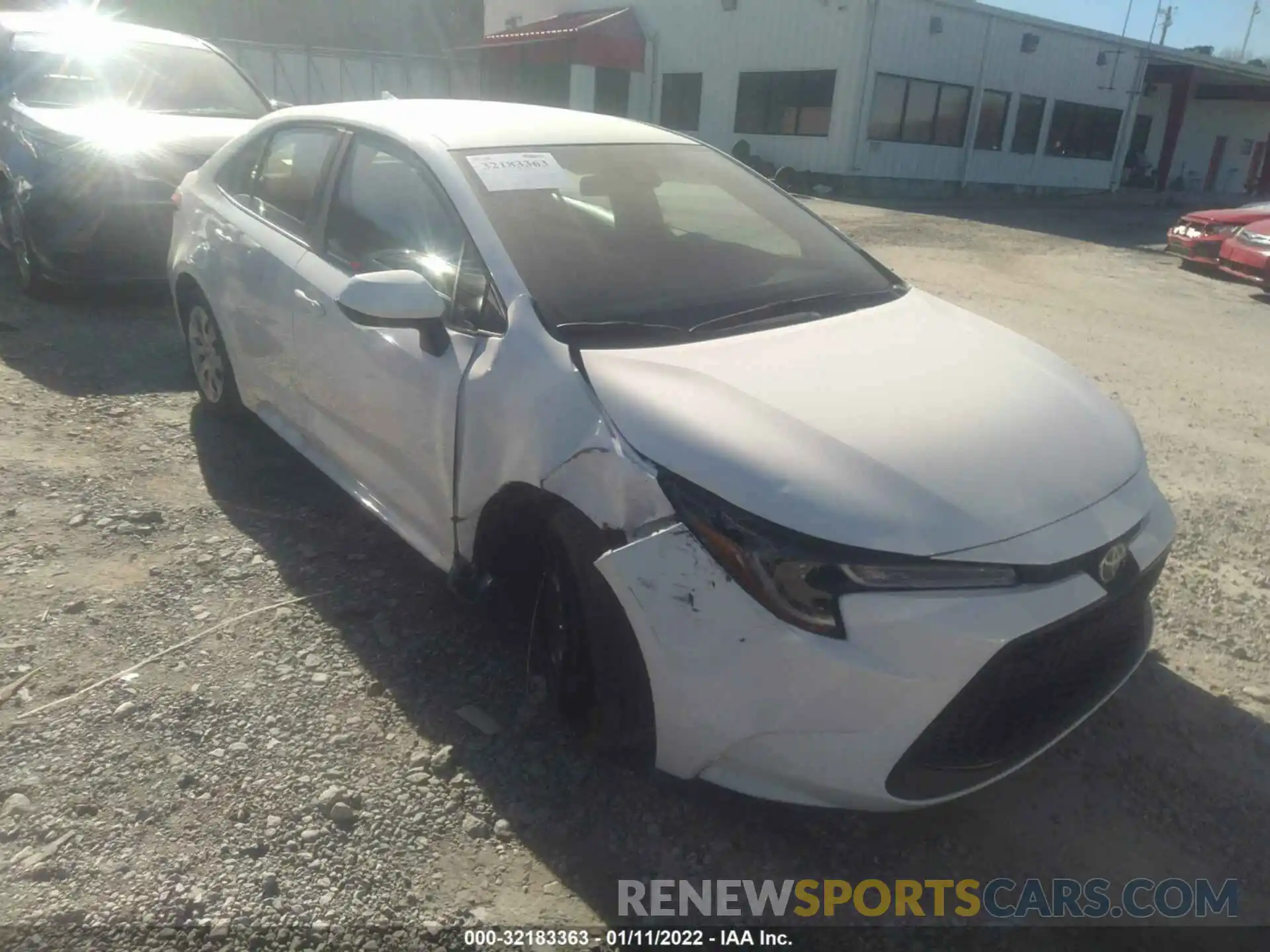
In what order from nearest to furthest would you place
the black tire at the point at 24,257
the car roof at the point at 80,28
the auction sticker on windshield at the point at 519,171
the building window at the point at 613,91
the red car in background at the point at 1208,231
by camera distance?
the auction sticker on windshield at the point at 519,171 → the black tire at the point at 24,257 → the car roof at the point at 80,28 → the red car in background at the point at 1208,231 → the building window at the point at 613,91

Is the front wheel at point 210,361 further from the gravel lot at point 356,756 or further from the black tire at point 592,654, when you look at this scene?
the black tire at point 592,654

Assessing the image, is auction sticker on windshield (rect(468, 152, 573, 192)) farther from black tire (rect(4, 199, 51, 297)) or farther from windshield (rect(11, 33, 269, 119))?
windshield (rect(11, 33, 269, 119))

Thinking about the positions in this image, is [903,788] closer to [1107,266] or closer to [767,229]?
[767,229]

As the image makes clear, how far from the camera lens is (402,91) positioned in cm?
2955

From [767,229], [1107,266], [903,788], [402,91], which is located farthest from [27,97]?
[402,91]

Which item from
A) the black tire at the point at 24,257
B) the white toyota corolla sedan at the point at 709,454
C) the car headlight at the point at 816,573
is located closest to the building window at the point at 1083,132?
the black tire at the point at 24,257

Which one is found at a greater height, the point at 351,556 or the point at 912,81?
the point at 912,81

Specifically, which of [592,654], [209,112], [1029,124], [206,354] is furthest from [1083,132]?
A: [592,654]

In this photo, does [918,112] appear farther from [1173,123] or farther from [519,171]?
[519,171]

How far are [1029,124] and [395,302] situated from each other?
27.6 metres

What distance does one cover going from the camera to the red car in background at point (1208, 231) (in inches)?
506

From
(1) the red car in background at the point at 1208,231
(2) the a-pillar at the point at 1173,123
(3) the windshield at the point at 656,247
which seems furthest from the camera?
(2) the a-pillar at the point at 1173,123

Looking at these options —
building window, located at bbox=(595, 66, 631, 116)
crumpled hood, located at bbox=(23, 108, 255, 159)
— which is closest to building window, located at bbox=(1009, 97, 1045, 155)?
building window, located at bbox=(595, 66, 631, 116)

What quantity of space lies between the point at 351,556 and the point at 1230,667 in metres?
3.14
